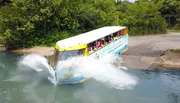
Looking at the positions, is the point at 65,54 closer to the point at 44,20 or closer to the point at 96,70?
the point at 96,70

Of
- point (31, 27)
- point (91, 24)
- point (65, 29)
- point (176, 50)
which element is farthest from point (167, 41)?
point (31, 27)

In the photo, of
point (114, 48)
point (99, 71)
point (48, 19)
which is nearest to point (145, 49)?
point (114, 48)

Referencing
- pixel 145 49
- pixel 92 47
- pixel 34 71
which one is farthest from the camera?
pixel 145 49

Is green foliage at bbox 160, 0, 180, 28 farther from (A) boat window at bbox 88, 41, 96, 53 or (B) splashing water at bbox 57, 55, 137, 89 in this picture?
(A) boat window at bbox 88, 41, 96, 53

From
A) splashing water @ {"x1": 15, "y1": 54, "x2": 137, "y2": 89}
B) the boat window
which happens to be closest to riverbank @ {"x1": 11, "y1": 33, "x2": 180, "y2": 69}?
splashing water @ {"x1": 15, "y1": 54, "x2": 137, "y2": 89}

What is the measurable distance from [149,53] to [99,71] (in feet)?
27.9

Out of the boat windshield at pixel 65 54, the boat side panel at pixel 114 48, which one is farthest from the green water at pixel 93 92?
the boat side panel at pixel 114 48

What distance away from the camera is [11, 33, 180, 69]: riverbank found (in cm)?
2105

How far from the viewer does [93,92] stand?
15.5 meters

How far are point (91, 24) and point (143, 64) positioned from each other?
12189 mm

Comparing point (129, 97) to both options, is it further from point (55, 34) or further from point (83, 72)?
point (55, 34)

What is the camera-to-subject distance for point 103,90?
15727 millimetres

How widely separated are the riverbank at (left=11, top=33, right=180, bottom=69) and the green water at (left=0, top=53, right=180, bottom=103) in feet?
8.22

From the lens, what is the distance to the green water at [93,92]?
47.7 feet
